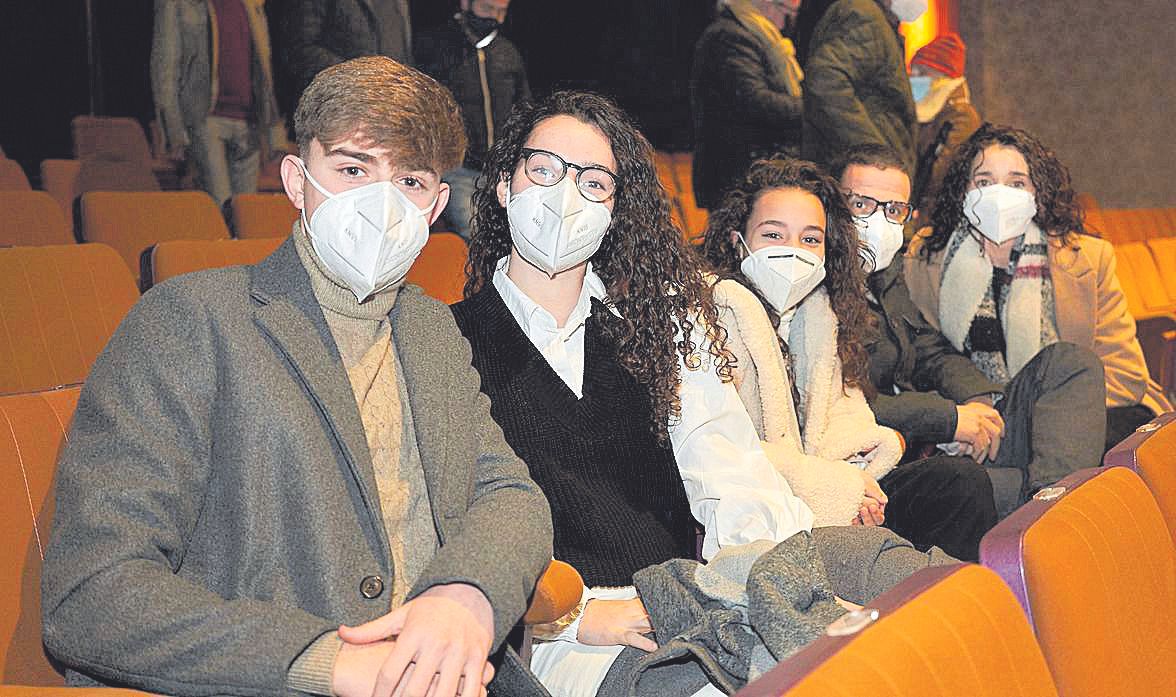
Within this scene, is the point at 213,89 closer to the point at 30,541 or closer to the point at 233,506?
the point at 30,541

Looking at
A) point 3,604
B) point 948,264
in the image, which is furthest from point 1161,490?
point 948,264

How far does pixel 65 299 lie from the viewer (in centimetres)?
253

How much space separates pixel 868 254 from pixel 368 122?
6.10 ft

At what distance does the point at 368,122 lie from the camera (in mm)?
1591

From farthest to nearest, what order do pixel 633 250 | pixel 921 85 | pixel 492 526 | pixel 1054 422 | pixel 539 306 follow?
pixel 921 85, pixel 1054 422, pixel 633 250, pixel 539 306, pixel 492 526

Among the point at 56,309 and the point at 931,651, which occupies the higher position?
the point at 931,651

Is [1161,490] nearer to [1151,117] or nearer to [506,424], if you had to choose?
[506,424]

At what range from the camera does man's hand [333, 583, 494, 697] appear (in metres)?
1.25

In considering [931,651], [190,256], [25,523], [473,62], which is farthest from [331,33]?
[931,651]

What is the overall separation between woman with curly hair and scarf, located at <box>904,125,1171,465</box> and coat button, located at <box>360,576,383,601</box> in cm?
227

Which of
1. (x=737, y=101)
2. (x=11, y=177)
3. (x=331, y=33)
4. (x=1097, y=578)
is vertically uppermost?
(x=331, y=33)

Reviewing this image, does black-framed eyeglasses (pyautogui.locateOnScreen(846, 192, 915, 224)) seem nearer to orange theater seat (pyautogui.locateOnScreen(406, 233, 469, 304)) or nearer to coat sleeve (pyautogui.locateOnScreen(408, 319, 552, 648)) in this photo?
orange theater seat (pyautogui.locateOnScreen(406, 233, 469, 304))

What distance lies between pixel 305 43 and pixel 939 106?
237 centimetres

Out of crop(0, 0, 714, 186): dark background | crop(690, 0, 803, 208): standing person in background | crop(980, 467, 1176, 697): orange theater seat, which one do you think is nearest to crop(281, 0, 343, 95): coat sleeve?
crop(690, 0, 803, 208): standing person in background
